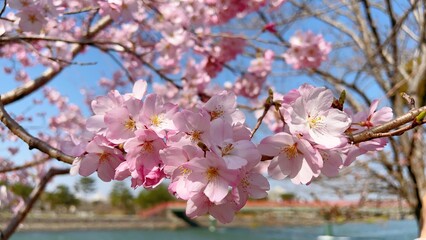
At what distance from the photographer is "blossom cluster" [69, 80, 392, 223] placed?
67 centimetres

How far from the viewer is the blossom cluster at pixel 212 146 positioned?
67 cm

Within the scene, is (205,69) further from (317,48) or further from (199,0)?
(317,48)

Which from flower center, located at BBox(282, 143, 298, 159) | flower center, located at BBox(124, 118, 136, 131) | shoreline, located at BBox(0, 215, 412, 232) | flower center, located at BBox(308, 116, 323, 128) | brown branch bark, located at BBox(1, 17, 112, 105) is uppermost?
shoreline, located at BBox(0, 215, 412, 232)

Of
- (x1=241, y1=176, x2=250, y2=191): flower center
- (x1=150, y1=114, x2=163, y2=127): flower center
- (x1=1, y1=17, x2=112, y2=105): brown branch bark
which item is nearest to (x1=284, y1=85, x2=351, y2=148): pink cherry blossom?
(x1=241, y1=176, x2=250, y2=191): flower center

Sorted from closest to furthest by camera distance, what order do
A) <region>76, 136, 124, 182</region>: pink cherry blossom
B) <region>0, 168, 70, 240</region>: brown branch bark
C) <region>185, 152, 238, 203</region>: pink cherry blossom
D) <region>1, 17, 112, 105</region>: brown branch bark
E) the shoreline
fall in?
<region>185, 152, 238, 203</region>: pink cherry blossom → <region>76, 136, 124, 182</region>: pink cherry blossom → <region>0, 168, 70, 240</region>: brown branch bark → <region>1, 17, 112, 105</region>: brown branch bark → the shoreline

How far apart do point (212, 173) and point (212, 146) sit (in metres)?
0.05

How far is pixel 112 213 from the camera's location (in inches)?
1953

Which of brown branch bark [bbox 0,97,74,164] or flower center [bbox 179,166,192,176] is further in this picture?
brown branch bark [bbox 0,97,74,164]

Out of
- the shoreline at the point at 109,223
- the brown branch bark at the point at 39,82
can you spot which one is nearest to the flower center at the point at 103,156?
the brown branch bark at the point at 39,82

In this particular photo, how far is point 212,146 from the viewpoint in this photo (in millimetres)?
655

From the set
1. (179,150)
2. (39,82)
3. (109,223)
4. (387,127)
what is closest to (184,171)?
(179,150)

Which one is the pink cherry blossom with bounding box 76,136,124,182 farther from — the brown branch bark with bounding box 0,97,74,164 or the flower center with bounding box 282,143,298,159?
the flower center with bounding box 282,143,298,159

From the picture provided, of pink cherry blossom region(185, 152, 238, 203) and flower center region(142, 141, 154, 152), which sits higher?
flower center region(142, 141, 154, 152)

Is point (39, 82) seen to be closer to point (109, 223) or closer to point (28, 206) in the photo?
point (28, 206)
